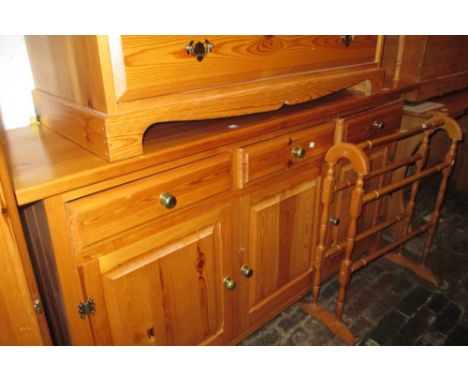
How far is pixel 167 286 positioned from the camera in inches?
44.3

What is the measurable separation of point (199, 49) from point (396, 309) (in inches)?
61.5

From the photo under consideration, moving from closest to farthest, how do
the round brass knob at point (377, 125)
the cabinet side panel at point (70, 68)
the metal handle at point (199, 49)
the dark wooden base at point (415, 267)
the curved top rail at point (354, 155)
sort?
the cabinet side panel at point (70, 68)
the metal handle at point (199, 49)
the curved top rail at point (354, 155)
the round brass knob at point (377, 125)
the dark wooden base at point (415, 267)

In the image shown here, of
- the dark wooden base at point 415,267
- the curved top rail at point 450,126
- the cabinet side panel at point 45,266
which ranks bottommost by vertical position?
the dark wooden base at point 415,267

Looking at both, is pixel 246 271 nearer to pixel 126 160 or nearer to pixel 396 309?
pixel 126 160

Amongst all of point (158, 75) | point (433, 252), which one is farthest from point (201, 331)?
point (433, 252)

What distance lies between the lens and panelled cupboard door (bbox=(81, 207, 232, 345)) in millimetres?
994

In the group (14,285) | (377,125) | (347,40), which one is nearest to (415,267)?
(377,125)

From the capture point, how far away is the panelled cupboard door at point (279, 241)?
134cm


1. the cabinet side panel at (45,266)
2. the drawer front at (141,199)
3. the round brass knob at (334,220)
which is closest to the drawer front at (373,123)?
the round brass knob at (334,220)

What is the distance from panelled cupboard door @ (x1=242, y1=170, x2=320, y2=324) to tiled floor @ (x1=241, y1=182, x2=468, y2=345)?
0.56ft

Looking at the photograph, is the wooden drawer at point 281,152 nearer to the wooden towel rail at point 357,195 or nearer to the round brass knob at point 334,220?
the wooden towel rail at point 357,195

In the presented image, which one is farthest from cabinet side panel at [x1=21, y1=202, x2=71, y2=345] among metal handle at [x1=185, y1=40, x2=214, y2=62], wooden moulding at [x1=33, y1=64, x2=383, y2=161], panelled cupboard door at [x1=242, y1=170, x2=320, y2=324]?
panelled cupboard door at [x1=242, y1=170, x2=320, y2=324]

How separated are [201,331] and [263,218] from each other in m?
0.46

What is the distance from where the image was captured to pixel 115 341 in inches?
41.8
